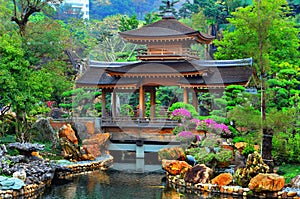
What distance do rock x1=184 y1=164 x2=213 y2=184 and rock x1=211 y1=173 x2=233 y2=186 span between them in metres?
0.32

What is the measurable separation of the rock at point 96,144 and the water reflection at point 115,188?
2096 millimetres

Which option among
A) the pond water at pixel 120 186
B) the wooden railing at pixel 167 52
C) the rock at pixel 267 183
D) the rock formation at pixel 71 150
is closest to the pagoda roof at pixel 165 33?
the wooden railing at pixel 167 52

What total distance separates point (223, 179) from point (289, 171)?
2.37m

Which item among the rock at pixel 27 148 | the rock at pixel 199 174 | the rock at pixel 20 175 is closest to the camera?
the rock at pixel 20 175

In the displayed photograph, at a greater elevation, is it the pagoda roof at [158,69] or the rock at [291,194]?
the pagoda roof at [158,69]

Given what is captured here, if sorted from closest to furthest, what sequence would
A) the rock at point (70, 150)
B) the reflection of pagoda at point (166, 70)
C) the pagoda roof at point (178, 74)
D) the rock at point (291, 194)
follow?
the rock at point (291, 194) → the rock at point (70, 150) → the pagoda roof at point (178, 74) → the reflection of pagoda at point (166, 70)

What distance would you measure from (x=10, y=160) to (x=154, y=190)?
490 centimetres

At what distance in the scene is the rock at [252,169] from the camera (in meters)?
15.0

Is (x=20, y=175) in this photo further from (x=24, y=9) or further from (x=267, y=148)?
(x=24, y=9)

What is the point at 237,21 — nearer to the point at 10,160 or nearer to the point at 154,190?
the point at 154,190

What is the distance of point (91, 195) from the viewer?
15.1 metres

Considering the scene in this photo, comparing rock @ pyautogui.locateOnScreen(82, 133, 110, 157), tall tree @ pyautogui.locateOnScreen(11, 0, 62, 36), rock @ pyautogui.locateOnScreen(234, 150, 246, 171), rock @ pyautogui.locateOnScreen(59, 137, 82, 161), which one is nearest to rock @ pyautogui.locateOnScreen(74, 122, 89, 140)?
rock @ pyautogui.locateOnScreen(82, 133, 110, 157)

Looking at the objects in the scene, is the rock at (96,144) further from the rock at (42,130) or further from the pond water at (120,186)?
the rock at (42,130)

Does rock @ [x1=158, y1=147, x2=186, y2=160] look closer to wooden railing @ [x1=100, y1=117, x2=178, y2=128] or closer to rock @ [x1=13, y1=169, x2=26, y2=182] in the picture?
wooden railing @ [x1=100, y1=117, x2=178, y2=128]
